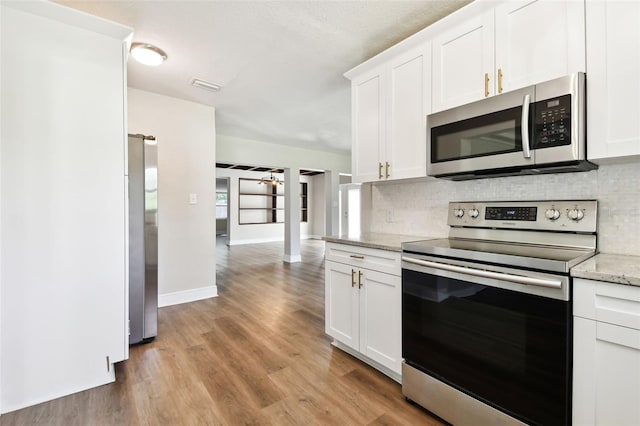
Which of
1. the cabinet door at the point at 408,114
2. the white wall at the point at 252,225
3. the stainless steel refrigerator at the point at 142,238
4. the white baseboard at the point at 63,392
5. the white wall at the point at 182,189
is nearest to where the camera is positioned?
the white baseboard at the point at 63,392

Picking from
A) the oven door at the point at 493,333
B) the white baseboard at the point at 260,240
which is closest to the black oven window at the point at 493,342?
the oven door at the point at 493,333

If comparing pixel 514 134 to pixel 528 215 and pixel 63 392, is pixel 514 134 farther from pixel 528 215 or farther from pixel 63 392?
pixel 63 392

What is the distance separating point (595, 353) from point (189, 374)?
88.8 inches

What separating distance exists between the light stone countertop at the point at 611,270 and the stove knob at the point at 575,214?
26 centimetres

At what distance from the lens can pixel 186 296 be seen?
357cm

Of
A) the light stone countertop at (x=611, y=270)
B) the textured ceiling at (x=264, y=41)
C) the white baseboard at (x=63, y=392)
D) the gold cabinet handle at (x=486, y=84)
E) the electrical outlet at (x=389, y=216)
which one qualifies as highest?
the textured ceiling at (x=264, y=41)

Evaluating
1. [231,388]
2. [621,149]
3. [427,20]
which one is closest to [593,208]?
[621,149]

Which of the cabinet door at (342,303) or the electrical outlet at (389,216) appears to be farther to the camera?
the electrical outlet at (389,216)

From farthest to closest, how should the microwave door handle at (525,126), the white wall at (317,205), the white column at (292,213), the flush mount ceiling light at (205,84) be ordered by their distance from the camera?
the white wall at (317,205), the white column at (292,213), the flush mount ceiling light at (205,84), the microwave door handle at (525,126)

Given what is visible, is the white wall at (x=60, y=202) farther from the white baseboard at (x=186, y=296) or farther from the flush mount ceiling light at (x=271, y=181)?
the flush mount ceiling light at (x=271, y=181)

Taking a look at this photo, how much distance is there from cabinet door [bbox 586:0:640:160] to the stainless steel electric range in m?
0.36

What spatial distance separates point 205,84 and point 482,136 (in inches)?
106

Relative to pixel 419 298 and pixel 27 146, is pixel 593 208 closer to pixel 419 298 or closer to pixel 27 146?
pixel 419 298

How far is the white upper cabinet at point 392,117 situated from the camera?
1.99m
